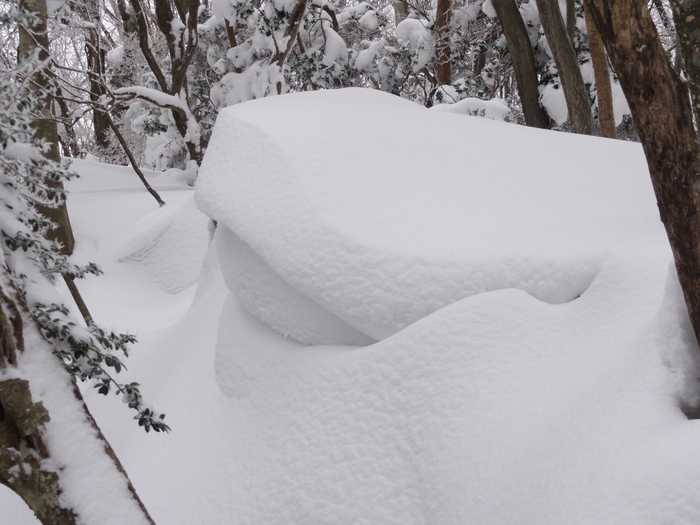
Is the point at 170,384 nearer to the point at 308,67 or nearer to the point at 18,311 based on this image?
the point at 18,311

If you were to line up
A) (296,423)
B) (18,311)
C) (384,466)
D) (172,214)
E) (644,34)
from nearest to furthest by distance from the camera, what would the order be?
(644,34) → (18,311) → (384,466) → (296,423) → (172,214)

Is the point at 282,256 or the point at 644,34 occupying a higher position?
the point at 644,34

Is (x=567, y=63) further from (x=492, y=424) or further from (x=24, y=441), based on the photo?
(x=24, y=441)

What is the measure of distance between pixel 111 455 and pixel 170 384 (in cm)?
157

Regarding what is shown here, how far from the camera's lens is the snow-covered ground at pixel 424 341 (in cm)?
163

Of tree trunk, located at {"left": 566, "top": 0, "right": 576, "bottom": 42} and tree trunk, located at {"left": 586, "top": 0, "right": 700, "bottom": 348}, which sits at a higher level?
tree trunk, located at {"left": 566, "top": 0, "right": 576, "bottom": 42}

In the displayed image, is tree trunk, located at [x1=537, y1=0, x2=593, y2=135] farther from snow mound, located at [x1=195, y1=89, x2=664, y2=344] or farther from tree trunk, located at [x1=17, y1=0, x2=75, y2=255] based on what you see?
tree trunk, located at [x1=17, y1=0, x2=75, y2=255]

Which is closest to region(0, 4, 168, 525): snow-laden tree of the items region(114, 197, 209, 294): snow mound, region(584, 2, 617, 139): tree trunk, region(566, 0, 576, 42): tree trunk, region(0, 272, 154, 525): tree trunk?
region(0, 272, 154, 525): tree trunk

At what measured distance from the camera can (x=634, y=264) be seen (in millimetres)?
2064

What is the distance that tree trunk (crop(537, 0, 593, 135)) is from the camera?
240 inches

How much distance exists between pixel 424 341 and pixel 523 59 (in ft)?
20.1

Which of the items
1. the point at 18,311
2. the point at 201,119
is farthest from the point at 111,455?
the point at 201,119

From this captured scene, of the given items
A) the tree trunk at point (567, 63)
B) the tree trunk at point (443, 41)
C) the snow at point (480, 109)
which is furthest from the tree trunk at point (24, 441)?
the tree trunk at point (443, 41)

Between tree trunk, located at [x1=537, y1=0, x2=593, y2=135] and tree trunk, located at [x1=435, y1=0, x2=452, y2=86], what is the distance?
10.0ft
